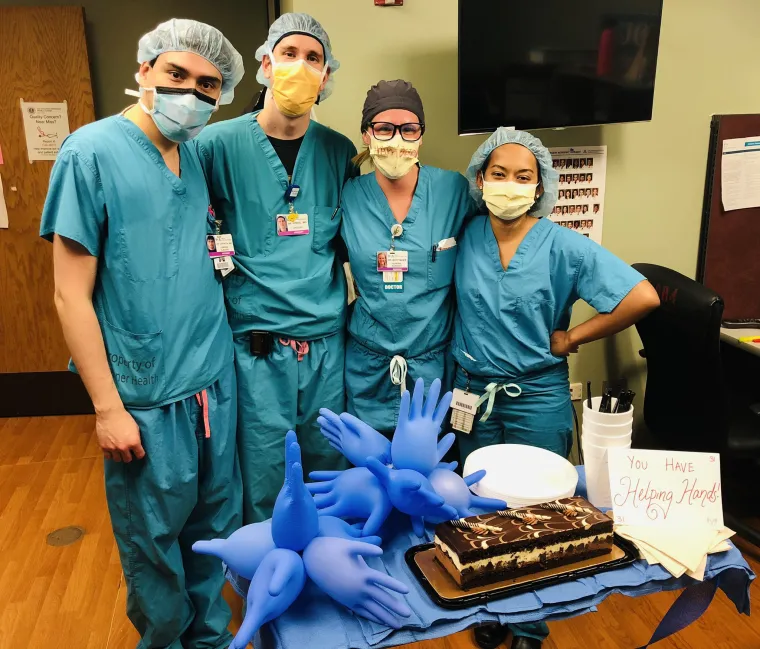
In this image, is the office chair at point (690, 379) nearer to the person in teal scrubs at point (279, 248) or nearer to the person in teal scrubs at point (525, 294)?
the person in teal scrubs at point (525, 294)

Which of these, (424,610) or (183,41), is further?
(183,41)

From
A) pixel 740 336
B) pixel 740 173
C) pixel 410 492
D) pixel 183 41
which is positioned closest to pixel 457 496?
pixel 410 492

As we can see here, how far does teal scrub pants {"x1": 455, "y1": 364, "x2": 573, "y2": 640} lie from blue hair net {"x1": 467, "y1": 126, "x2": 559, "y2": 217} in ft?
1.60

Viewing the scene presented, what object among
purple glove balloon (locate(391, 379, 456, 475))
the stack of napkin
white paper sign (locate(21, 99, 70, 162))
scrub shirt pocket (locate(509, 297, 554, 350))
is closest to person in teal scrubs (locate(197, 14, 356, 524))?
scrub shirt pocket (locate(509, 297, 554, 350))

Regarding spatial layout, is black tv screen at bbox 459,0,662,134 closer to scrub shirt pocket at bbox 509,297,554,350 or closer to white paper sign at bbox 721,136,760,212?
white paper sign at bbox 721,136,760,212

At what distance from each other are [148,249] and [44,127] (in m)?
2.33

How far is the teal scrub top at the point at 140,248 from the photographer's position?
4.71ft

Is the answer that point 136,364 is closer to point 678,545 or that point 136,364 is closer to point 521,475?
point 521,475

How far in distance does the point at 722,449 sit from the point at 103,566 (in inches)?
88.6

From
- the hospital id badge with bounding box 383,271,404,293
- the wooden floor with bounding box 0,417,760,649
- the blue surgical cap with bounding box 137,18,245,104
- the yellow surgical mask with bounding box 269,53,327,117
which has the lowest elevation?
the wooden floor with bounding box 0,417,760,649

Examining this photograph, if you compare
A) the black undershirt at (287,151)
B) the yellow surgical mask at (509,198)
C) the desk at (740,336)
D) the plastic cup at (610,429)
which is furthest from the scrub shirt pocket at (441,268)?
the desk at (740,336)

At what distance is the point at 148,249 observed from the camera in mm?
1505

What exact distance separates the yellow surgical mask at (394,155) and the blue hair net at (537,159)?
0.61 ft

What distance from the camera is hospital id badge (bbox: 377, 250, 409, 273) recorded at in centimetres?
181
